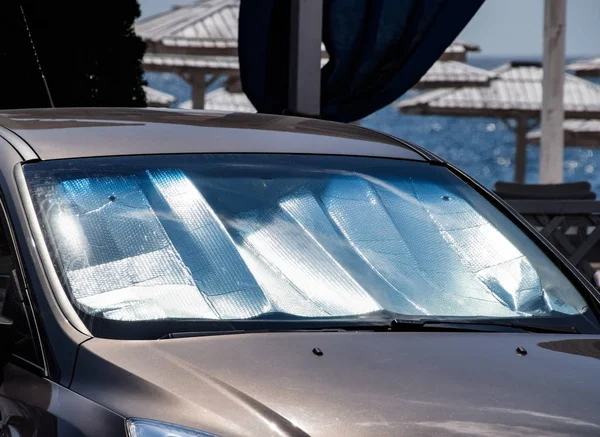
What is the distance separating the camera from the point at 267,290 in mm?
2535

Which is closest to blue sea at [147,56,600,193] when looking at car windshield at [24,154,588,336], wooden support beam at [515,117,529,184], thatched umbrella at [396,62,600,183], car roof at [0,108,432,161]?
wooden support beam at [515,117,529,184]

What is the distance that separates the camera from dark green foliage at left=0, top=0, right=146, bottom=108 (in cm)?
700

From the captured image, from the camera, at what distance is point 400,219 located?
2934 millimetres

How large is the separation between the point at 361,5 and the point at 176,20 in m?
11.2

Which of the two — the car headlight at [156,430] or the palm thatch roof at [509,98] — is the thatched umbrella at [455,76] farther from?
the car headlight at [156,430]

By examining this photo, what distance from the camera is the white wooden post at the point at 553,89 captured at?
40.2 feet

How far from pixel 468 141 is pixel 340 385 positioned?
347 ft

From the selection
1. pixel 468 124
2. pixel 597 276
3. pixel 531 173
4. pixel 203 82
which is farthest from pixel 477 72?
pixel 468 124

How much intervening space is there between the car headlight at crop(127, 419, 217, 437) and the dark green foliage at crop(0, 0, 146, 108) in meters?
5.28

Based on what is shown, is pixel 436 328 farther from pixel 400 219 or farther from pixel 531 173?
pixel 531 173

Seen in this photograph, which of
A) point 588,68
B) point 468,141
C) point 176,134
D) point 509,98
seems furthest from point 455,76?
point 468,141

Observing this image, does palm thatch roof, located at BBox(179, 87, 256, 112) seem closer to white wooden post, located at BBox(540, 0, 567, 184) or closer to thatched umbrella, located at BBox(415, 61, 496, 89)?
thatched umbrella, located at BBox(415, 61, 496, 89)

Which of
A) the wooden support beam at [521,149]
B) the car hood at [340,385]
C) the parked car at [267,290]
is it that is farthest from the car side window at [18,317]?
the wooden support beam at [521,149]

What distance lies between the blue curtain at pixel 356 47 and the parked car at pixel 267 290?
3.55 metres
